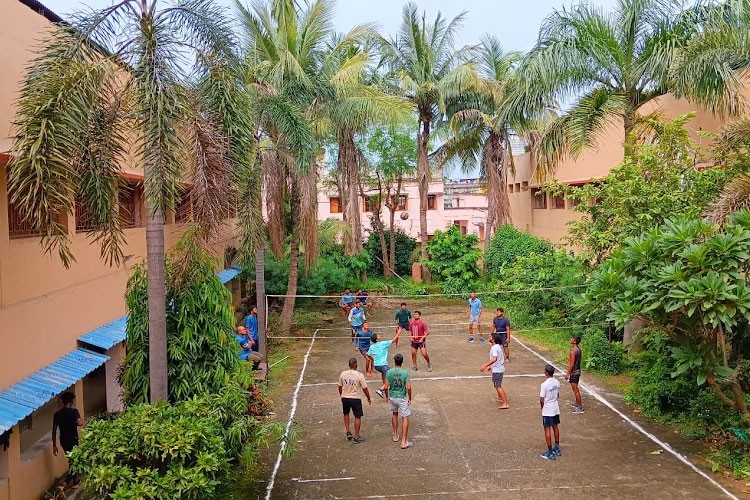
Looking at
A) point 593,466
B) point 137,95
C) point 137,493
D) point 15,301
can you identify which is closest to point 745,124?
point 593,466

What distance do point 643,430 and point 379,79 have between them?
64.6 ft

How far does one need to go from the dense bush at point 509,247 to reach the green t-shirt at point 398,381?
45.4 ft

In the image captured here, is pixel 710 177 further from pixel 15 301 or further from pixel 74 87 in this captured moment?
pixel 15 301

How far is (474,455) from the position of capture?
919cm

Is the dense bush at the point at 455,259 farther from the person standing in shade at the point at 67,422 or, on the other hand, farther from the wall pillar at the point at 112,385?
the person standing in shade at the point at 67,422

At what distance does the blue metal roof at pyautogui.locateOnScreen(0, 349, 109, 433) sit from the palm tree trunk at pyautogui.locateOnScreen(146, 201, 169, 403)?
1.38 metres

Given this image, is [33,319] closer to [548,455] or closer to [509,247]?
[548,455]

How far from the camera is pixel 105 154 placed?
713 centimetres

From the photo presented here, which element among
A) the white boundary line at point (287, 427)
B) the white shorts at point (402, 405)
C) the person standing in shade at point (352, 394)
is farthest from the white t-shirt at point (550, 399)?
the white boundary line at point (287, 427)

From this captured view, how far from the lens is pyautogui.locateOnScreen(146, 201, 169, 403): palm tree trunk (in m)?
7.45

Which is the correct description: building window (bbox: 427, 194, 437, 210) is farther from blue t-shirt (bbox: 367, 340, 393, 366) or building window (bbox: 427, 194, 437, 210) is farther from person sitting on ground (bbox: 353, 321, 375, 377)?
blue t-shirt (bbox: 367, 340, 393, 366)

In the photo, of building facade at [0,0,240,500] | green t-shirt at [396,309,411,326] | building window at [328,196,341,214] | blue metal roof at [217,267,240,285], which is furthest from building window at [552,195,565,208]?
building facade at [0,0,240,500]

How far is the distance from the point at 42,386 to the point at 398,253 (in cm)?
2353

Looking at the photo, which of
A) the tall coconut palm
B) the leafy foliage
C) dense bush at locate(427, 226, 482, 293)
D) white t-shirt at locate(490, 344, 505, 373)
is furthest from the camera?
dense bush at locate(427, 226, 482, 293)
